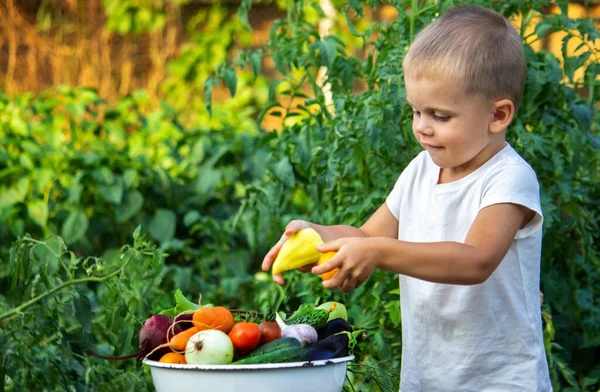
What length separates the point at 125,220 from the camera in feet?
15.2

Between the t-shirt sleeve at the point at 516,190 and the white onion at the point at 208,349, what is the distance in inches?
24.2

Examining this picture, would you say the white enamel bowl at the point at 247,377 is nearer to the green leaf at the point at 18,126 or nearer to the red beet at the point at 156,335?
the red beet at the point at 156,335

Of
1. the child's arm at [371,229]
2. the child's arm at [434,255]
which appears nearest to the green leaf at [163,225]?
the child's arm at [371,229]

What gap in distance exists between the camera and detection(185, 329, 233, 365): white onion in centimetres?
171

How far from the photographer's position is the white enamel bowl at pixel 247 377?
5.50ft

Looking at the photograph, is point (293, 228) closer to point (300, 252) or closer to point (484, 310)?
point (300, 252)

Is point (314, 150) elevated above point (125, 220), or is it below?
above

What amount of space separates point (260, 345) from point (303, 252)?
209mm

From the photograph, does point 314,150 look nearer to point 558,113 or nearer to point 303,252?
point 558,113

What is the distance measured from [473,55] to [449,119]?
0.47ft

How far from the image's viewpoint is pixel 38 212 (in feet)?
14.9

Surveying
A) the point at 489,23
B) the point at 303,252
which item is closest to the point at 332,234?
the point at 303,252

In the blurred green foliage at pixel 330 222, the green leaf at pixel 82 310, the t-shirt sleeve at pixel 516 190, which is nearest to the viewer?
the t-shirt sleeve at pixel 516 190

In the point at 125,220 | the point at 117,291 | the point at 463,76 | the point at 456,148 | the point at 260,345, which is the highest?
the point at 463,76
